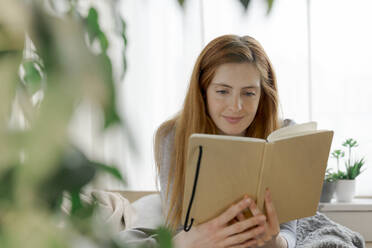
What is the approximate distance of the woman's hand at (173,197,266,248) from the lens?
4.00 ft

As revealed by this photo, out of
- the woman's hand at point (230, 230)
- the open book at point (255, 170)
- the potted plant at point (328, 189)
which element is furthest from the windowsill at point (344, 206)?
the woman's hand at point (230, 230)

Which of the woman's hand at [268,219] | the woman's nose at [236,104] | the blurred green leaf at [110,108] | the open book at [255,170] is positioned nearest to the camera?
the blurred green leaf at [110,108]

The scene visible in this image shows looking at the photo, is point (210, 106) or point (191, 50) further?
point (191, 50)

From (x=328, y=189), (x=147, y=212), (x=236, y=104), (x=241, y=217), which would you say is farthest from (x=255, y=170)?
(x=328, y=189)

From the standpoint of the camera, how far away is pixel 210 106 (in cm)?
163

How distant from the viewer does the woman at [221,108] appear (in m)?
1.58

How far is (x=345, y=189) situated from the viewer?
261cm

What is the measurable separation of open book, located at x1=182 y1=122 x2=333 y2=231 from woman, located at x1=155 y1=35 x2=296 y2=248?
18 cm

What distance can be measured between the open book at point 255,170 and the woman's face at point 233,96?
0.27 m

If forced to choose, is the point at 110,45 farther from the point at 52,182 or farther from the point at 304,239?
the point at 304,239

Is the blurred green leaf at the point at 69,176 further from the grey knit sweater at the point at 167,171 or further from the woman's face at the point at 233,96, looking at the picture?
the grey knit sweater at the point at 167,171

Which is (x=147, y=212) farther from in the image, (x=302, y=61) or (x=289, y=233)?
(x=302, y=61)

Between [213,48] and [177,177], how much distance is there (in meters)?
0.43

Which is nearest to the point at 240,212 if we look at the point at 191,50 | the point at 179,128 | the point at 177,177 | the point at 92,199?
the point at 177,177
